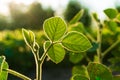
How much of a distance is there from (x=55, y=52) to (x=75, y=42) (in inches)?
2.5

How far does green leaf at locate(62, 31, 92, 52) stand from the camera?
0.70 m

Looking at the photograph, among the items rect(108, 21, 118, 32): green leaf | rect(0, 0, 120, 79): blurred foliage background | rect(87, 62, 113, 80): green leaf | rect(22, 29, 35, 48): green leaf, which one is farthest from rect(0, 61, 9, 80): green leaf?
rect(108, 21, 118, 32): green leaf

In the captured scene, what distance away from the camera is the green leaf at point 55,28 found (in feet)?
2.25

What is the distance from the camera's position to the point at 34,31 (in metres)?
17.1

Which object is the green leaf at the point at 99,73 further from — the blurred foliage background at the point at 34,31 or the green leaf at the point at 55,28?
the blurred foliage background at the point at 34,31

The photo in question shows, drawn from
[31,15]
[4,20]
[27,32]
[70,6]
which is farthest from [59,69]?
[4,20]

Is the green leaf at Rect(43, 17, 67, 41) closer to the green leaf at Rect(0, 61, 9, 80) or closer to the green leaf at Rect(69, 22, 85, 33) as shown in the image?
the green leaf at Rect(0, 61, 9, 80)

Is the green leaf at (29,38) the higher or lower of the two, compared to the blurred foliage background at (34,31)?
lower

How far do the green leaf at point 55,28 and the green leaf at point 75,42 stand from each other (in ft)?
0.04

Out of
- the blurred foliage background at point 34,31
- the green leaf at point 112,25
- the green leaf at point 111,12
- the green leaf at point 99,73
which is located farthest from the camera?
the blurred foliage background at point 34,31

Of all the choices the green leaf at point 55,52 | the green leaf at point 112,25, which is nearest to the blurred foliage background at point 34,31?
the green leaf at point 112,25

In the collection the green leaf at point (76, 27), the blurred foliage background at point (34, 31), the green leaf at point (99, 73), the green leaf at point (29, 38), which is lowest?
the green leaf at point (99, 73)

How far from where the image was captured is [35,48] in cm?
70

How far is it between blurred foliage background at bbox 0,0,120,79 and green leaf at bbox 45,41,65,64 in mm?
312
